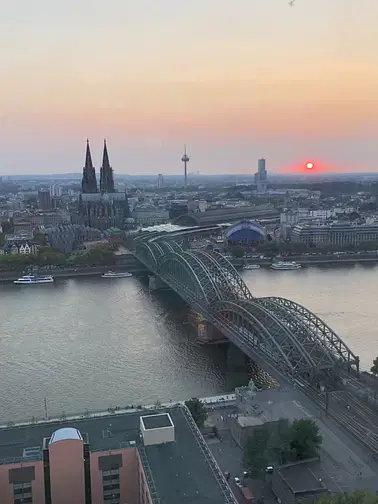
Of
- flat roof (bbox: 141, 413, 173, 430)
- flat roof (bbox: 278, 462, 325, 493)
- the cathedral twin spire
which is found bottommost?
flat roof (bbox: 278, 462, 325, 493)

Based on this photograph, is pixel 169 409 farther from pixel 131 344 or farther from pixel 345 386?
pixel 131 344

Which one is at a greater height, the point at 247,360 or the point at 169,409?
the point at 169,409

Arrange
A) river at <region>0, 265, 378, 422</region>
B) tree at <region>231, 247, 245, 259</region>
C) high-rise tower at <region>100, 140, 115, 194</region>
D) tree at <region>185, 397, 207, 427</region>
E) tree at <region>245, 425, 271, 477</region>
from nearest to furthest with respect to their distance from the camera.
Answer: tree at <region>245, 425, 271, 477</region>, tree at <region>185, 397, 207, 427</region>, river at <region>0, 265, 378, 422</region>, tree at <region>231, 247, 245, 259</region>, high-rise tower at <region>100, 140, 115, 194</region>

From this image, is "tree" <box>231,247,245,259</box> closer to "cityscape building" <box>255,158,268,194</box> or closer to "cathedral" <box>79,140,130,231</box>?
"cathedral" <box>79,140,130,231</box>

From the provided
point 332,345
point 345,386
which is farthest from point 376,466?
point 332,345

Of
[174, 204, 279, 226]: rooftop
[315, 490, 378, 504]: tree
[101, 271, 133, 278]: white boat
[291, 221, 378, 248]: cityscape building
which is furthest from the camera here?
[174, 204, 279, 226]: rooftop

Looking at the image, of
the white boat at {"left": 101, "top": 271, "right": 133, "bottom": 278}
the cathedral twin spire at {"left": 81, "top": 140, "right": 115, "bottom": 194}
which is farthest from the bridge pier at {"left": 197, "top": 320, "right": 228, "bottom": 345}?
the cathedral twin spire at {"left": 81, "top": 140, "right": 115, "bottom": 194}
